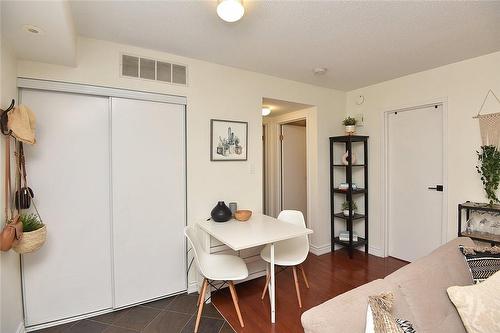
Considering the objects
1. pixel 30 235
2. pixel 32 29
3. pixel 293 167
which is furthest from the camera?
pixel 293 167

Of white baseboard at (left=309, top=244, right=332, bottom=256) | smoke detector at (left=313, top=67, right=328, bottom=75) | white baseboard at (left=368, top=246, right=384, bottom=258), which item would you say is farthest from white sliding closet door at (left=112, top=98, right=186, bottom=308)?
white baseboard at (left=368, top=246, right=384, bottom=258)

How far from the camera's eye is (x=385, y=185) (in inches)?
133

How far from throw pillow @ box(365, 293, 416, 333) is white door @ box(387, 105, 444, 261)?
2557 millimetres

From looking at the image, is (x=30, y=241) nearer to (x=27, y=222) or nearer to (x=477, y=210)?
(x=27, y=222)

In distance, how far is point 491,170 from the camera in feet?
7.72

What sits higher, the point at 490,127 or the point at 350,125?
the point at 350,125

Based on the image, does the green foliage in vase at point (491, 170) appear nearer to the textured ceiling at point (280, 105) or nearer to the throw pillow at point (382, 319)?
the textured ceiling at point (280, 105)

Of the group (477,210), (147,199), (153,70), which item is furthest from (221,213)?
(477,210)

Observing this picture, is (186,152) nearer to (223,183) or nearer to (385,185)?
(223,183)

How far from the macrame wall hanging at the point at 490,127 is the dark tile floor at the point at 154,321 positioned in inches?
117

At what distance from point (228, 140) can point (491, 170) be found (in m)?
2.58

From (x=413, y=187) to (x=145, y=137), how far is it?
3248mm

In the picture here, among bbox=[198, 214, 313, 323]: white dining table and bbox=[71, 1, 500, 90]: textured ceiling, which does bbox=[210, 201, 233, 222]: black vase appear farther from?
bbox=[71, 1, 500, 90]: textured ceiling

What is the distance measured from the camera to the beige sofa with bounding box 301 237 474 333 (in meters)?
0.97
